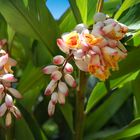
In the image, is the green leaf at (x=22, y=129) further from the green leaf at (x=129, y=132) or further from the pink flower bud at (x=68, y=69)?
the pink flower bud at (x=68, y=69)

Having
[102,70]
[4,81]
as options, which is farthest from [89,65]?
[4,81]

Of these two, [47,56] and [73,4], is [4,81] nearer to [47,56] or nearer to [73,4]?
[73,4]

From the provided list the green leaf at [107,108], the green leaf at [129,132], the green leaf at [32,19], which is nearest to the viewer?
the green leaf at [32,19]

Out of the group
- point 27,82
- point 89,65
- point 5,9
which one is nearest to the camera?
point 89,65

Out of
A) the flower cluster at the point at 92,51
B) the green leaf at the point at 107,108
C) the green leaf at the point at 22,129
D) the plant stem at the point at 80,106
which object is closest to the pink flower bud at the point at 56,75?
the flower cluster at the point at 92,51

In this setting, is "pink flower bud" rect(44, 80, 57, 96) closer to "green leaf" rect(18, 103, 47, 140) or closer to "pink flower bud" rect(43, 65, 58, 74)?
"pink flower bud" rect(43, 65, 58, 74)

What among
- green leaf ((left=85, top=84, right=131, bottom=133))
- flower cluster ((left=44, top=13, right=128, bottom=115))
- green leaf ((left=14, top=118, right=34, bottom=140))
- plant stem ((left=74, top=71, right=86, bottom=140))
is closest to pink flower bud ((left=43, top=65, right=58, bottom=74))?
flower cluster ((left=44, top=13, right=128, bottom=115))
